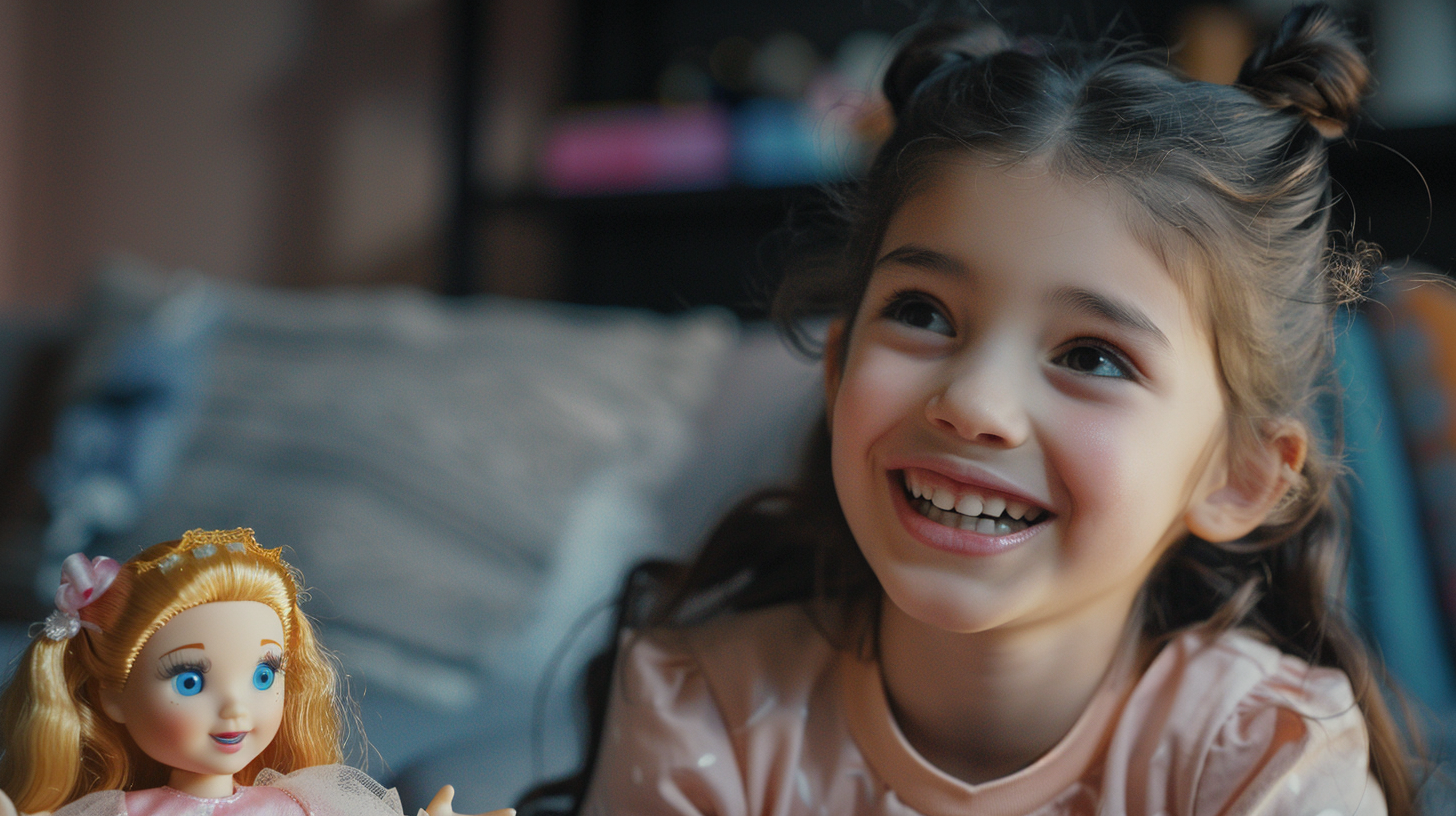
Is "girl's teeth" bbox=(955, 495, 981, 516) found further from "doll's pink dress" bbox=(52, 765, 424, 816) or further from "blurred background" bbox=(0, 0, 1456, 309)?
"blurred background" bbox=(0, 0, 1456, 309)

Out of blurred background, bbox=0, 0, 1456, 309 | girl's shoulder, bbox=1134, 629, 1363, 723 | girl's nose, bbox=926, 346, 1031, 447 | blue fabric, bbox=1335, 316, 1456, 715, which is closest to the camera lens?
girl's nose, bbox=926, 346, 1031, 447

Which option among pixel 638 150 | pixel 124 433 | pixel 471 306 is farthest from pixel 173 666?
pixel 638 150

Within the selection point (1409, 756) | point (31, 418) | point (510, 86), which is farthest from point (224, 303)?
point (1409, 756)

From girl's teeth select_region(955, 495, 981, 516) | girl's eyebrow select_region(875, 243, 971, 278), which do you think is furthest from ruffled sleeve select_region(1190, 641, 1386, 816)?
girl's eyebrow select_region(875, 243, 971, 278)

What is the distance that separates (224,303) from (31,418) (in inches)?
13.6

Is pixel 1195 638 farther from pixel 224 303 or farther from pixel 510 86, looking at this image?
pixel 510 86

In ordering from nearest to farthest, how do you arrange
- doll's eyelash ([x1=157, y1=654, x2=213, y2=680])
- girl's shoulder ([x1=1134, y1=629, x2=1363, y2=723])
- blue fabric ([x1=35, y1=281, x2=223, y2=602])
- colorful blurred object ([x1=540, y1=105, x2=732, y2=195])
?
doll's eyelash ([x1=157, y1=654, x2=213, y2=680]) → girl's shoulder ([x1=1134, y1=629, x2=1363, y2=723]) → blue fabric ([x1=35, y1=281, x2=223, y2=602]) → colorful blurred object ([x1=540, y1=105, x2=732, y2=195])

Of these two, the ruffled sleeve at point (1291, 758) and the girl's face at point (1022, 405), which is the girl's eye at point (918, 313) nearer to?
the girl's face at point (1022, 405)

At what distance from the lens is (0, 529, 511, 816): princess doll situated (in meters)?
0.41

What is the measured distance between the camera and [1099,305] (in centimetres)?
56

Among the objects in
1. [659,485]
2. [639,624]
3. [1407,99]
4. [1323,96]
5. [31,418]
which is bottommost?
[31,418]

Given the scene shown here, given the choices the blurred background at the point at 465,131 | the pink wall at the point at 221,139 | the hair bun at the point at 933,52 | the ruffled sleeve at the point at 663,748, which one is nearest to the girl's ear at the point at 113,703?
the ruffled sleeve at the point at 663,748

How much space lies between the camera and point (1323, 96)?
0.63 m

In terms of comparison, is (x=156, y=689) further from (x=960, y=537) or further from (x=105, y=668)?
(x=960, y=537)
